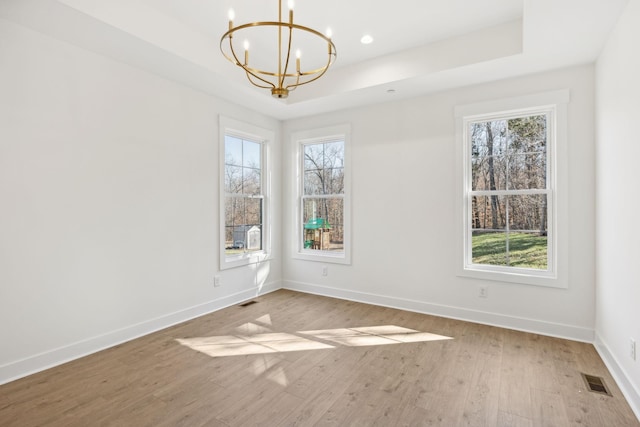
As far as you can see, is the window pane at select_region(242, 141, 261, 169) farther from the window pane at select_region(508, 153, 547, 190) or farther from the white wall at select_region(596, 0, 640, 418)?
the white wall at select_region(596, 0, 640, 418)

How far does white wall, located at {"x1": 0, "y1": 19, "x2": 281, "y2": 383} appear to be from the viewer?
2.46 meters

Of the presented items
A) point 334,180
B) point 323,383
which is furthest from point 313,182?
point 323,383

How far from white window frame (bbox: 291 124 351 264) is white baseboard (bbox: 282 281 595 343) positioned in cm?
44

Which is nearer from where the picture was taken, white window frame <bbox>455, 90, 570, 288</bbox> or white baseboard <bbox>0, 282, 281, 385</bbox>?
white baseboard <bbox>0, 282, 281, 385</bbox>

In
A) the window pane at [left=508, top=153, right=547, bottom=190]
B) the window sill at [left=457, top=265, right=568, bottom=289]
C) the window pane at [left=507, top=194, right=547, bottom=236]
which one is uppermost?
the window pane at [left=508, top=153, right=547, bottom=190]

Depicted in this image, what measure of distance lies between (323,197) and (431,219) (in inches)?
62.5

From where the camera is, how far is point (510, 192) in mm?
3484

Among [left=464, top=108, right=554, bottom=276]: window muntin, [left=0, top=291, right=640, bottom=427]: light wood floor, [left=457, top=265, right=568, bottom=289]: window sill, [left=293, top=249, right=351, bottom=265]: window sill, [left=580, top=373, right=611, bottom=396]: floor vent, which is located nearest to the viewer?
[left=0, top=291, right=640, bottom=427]: light wood floor

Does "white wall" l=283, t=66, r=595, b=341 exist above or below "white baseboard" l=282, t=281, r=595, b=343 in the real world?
above

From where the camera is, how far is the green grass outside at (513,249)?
339 centimetres

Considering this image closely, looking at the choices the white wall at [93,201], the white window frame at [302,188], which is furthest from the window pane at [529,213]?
the white wall at [93,201]

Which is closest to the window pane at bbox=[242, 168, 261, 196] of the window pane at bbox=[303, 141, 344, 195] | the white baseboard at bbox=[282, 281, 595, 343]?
the window pane at bbox=[303, 141, 344, 195]

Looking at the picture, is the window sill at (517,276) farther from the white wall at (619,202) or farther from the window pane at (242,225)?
the window pane at (242,225)

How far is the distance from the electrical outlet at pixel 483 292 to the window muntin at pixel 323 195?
1.83 m
